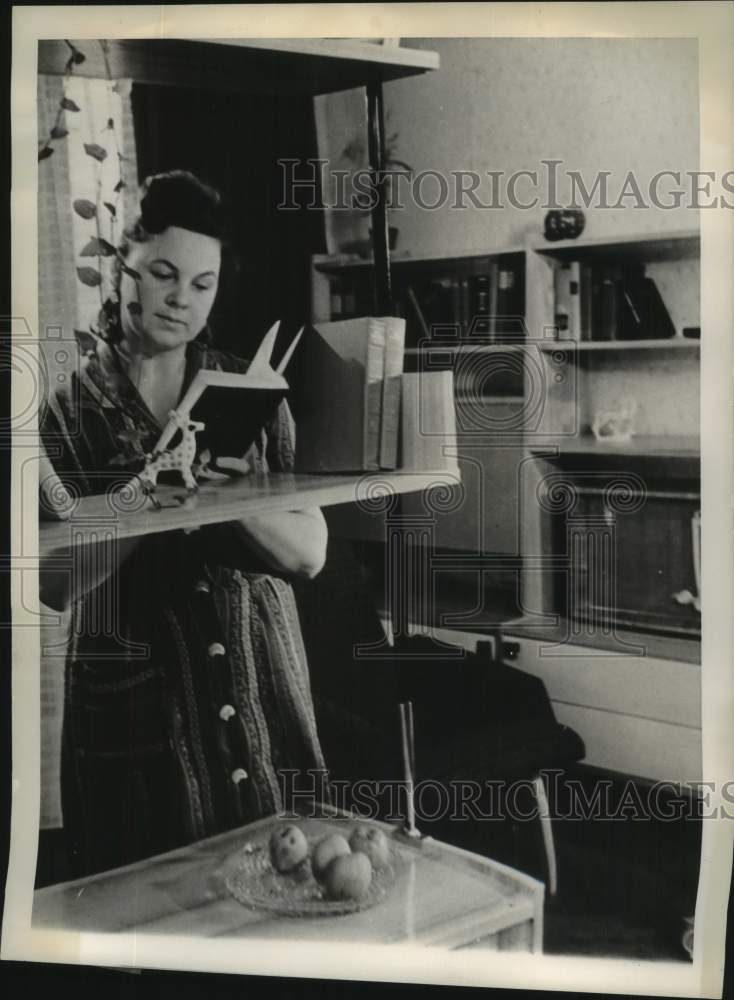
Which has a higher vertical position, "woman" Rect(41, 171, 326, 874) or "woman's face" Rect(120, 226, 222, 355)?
"woman's face" Rect(120, 226, 222, 355)

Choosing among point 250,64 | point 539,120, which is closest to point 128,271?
point 250,64

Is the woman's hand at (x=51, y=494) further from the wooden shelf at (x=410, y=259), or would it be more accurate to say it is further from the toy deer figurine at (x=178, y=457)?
the wooden shelf at (x=410, y=259)

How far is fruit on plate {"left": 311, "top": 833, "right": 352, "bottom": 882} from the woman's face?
745 millimetres

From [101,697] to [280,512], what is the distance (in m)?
0.38

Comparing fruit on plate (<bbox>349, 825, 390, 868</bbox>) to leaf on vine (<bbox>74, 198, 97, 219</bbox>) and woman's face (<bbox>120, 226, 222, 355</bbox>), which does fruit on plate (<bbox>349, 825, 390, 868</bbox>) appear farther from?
leaf on vine (<bbox>74, 198, 97, 219</bbox>)

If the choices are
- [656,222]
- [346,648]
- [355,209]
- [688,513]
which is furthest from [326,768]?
[656,222]

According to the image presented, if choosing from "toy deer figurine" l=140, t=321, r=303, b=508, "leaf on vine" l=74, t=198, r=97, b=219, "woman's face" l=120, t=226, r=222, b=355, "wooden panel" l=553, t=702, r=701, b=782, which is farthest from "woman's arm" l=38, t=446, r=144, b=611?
"wooden panel" l=553, t=702, r=701, b=782

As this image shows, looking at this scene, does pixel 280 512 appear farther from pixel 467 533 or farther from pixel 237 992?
pixel 237 992

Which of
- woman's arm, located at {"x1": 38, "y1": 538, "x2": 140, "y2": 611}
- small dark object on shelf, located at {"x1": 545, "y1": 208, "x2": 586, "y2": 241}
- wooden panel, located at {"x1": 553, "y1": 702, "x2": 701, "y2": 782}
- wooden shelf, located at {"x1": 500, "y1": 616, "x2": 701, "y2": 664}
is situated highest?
small dark object on shelf, located at {"x1": 545, "y1": 208, "x2": 586, "y2": 241}

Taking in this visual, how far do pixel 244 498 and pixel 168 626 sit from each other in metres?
0.22

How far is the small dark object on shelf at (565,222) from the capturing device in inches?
57.8

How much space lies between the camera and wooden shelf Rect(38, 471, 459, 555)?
1514mm

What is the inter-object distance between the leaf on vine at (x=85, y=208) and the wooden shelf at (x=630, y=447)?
0.71m

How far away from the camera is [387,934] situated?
1511mm
